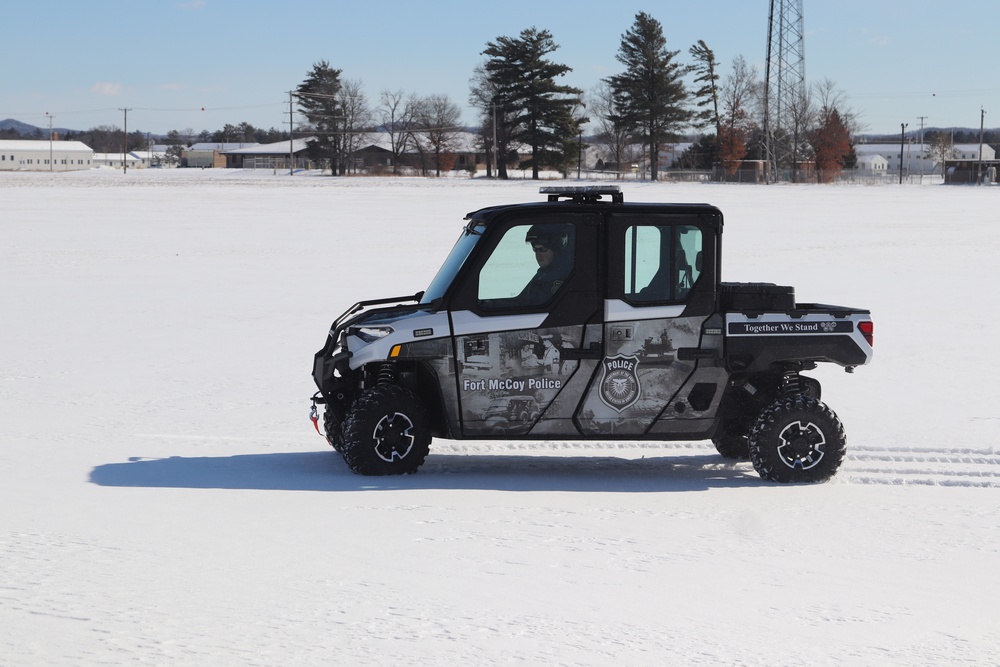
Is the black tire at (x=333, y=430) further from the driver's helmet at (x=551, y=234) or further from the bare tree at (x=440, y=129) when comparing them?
the bare tree at (x=440, y=129)

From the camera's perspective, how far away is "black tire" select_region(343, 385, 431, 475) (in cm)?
716

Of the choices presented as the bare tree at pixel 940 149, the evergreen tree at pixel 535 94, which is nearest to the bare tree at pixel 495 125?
the evergreen tree at pixel 535 94

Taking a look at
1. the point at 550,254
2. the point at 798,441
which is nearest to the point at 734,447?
the point at 798,441

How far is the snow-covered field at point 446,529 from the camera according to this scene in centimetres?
450

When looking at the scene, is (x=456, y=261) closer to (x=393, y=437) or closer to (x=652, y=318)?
(x=393, y=437)

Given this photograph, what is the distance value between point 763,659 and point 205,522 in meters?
3.09

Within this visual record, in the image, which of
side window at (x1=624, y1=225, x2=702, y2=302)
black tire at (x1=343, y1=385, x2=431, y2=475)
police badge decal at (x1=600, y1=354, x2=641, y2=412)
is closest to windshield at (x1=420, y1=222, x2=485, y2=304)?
black tire at (x1=343, y1=385, x2=431, y2=475)

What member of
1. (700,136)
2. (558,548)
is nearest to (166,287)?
(558,548)

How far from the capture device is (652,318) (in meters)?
7.23

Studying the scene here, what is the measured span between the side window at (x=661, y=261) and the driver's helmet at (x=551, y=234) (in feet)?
1.26

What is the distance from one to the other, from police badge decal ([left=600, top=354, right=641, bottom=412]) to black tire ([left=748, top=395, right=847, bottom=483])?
0.80m

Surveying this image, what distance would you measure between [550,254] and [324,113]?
104014 millimetres

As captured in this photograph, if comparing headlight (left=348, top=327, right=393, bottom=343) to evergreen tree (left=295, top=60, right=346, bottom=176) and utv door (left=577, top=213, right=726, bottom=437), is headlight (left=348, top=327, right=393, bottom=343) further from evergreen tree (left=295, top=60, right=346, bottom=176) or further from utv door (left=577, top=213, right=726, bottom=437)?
evergreen tree (left=295, top=60, right=346, bottom=176)

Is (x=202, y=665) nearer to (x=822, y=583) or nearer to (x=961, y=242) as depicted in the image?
(x=822, y=583)
